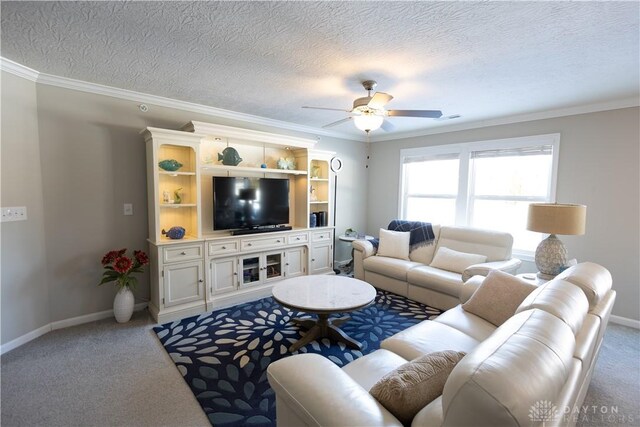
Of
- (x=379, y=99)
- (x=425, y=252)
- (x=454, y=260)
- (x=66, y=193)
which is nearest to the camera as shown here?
(x=379, y=99)

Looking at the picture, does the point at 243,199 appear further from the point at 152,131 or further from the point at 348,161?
the point at 348,161

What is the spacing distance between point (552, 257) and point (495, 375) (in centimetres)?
254

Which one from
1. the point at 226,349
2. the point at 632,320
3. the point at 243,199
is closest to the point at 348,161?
the point at 243,199

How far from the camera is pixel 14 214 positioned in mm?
2562

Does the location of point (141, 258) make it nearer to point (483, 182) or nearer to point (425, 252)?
point (425, 252)

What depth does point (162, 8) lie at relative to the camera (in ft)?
5.61

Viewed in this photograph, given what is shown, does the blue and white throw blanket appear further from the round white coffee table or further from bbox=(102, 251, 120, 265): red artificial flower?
bbox=(102, 251, 120, 265): red artificial flower

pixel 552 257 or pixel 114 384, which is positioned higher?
pixel 552 257

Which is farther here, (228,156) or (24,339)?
(228,156)

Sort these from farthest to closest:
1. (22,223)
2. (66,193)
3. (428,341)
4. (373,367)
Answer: (66,193) → (22,223) → (428,341) → (373,367)

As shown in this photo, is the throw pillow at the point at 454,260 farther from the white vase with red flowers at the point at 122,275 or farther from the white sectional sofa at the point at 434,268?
the white vase with red flowers at the point at 122,275

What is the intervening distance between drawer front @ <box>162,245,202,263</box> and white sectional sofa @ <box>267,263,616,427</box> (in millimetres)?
2322

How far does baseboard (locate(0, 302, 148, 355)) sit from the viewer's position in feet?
8.37

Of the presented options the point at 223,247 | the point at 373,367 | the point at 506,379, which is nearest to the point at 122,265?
the point at 223,247
